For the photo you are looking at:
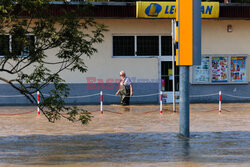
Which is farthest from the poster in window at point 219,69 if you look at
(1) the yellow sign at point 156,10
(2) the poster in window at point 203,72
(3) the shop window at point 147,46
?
(1) the yellow sign at point 156,10

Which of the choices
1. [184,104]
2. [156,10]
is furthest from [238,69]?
[184,104]

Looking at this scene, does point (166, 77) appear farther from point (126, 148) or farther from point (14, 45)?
Answer: point (14, 45)

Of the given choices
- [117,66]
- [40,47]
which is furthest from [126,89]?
[40,47]

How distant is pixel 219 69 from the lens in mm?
25938

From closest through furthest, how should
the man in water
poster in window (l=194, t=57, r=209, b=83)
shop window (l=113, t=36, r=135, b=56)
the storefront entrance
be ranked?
the man in water < shop window (l=113, t=36, r=135, b=56) < the storefront entrance < poster in window (l=194, t=57, r=209, b=83)

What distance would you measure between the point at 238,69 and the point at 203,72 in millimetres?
1890

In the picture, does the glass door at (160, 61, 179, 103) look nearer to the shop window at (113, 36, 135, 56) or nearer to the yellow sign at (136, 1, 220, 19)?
the shop window at (113, 36, 135, 56)

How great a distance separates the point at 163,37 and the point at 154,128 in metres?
11.2

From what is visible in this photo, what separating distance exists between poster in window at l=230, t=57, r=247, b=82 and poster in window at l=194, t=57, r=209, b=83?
1.34 meters

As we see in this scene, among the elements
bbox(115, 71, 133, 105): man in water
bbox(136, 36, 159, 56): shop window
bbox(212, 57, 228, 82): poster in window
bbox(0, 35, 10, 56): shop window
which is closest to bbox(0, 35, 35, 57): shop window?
bbox(0, 35, 10, 56): shop window

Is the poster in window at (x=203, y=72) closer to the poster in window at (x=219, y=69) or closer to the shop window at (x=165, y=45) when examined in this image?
the poster in window at (x=219, y=69)

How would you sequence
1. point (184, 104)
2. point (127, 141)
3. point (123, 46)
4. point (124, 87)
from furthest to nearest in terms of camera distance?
point (123, 46) → point (124, 87) → point (184, 104) → point (127, 141)

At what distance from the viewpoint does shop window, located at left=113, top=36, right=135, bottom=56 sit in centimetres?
2535

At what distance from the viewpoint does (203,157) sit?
1023 centimetres
